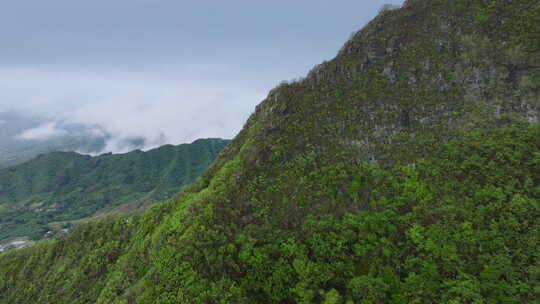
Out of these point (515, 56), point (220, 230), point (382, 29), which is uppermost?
point (382, 29)

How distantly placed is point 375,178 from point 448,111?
70.2ft

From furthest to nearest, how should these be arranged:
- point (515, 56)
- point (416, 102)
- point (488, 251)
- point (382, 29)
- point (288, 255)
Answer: point (382, 29)
point (416, 102)
point (515, 56)
point (288, 255)
point (488, 251)

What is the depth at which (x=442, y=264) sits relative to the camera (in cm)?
3459

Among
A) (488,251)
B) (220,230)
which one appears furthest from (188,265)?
(488,251)

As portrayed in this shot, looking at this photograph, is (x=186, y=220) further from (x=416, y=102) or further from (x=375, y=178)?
(x=416, y=102)

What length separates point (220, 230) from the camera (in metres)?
40.2

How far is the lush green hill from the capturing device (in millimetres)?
34625

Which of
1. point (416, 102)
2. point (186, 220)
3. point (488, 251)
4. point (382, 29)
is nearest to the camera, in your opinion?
point (488, 251)

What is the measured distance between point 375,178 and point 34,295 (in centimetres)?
8659

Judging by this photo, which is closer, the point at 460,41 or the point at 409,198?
the point at 409,198

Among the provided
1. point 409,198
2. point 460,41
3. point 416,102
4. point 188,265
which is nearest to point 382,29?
point 460,41

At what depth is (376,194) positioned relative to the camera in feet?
141

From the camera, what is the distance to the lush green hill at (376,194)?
34.6 metres

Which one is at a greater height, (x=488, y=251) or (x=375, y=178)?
(x=375, y=178)
